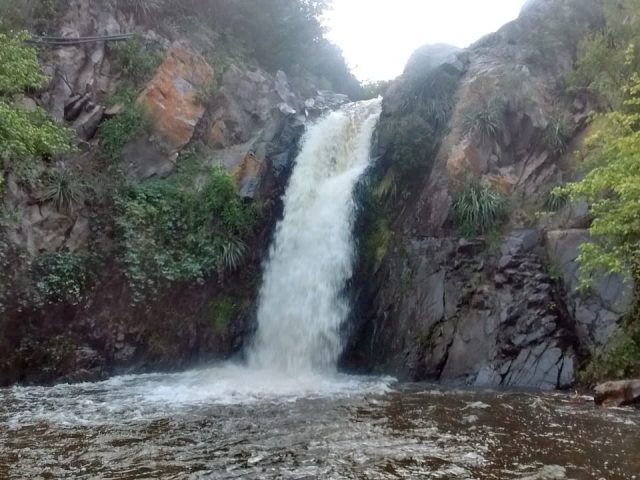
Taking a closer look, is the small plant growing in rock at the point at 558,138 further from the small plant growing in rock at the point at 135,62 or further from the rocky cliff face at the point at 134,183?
the small plant growing in rock at the point at 135,62

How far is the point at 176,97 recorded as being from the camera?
15.9 metres

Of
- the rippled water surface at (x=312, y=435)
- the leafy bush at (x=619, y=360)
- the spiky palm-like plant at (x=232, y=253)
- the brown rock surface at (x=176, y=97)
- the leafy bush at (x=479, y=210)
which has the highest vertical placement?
the brown rock surface at (x=176, y=97)

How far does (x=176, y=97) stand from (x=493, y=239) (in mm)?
10026

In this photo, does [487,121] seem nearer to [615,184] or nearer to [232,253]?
[615,184]

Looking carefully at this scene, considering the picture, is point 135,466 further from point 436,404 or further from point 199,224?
point 199,224

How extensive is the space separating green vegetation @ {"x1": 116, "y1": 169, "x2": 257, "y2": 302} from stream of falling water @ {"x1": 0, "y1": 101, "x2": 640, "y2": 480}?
2323 mm

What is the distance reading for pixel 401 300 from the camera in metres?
12.1

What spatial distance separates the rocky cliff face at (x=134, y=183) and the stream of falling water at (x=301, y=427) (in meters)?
0.99

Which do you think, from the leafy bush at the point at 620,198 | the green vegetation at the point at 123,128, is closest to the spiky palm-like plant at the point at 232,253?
the green vegetation at the point at 123,128

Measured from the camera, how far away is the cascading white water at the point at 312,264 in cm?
1230

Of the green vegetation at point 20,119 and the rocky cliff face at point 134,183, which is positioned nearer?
the green vegetation at point 20,119

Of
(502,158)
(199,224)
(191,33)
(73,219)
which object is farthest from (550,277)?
(191,33)

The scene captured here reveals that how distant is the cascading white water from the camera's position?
12.3m

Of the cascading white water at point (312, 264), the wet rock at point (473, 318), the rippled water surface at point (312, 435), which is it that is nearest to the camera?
the rippled water surface at point (312, 435)
